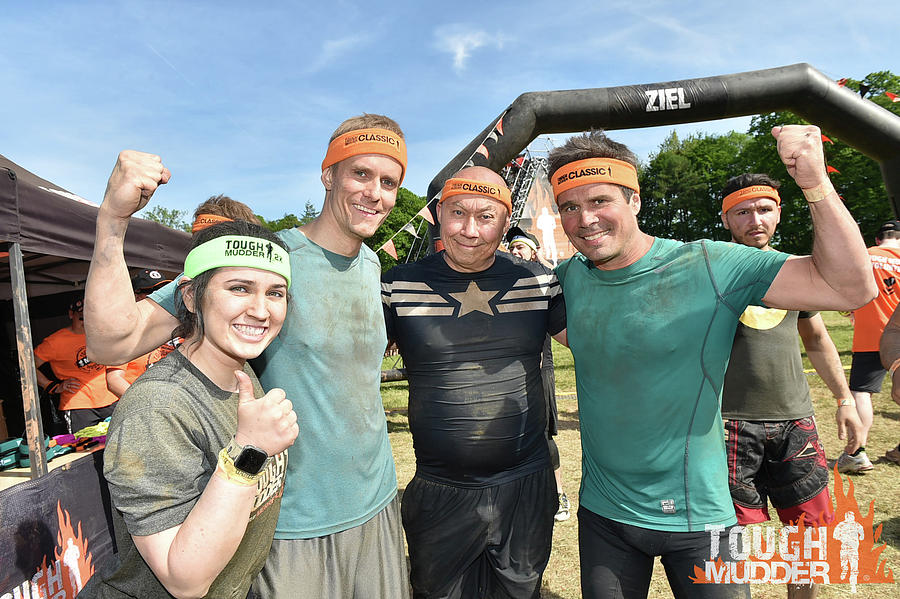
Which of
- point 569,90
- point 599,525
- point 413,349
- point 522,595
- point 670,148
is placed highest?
point 670,148

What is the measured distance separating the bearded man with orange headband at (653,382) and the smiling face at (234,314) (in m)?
1.45

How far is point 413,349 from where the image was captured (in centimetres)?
257

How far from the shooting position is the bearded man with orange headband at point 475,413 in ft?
8.15

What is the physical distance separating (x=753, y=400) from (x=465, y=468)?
6.82ft

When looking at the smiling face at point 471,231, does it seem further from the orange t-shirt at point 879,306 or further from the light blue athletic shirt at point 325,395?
the orange t-shirt at point 879,306

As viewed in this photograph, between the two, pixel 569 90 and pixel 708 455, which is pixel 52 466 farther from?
pixel 569 90

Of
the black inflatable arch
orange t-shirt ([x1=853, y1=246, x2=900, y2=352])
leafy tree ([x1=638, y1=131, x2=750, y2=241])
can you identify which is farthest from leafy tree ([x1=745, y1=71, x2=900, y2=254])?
orange t-shirt ([x1=853, y1=246, x2=900, y2=352])

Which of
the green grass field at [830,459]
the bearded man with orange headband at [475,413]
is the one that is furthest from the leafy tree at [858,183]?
the bearded man with orange headband at [475,413]

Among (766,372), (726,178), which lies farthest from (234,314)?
(726,178)

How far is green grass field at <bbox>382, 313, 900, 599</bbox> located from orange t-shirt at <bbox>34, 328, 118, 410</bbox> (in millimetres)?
3336

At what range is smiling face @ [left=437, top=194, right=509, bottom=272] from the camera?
2633 mm

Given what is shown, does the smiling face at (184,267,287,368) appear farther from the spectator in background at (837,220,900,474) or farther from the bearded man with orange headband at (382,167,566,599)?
the spectator in background at (837,220,900,474)

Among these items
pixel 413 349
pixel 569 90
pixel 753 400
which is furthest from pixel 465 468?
pixel 569 90

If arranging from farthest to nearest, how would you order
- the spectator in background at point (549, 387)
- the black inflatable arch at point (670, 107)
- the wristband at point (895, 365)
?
the black inflatable arch at point (670, 107)
the spectator in background at point (549, 387)
the wristband at point (895, 365)
